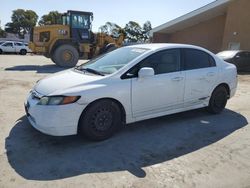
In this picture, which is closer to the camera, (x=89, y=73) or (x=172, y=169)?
(x=172, y=169)

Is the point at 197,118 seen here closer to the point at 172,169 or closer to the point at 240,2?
the point at 172,169

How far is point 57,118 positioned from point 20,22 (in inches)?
3273

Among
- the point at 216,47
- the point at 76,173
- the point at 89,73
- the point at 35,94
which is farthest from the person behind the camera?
the point at 216,47

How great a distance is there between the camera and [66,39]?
16484 millimetres

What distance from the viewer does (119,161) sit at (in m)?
3.92

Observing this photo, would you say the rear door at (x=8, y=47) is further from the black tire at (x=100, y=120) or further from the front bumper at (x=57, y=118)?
the black tire at (x=100, y=120)

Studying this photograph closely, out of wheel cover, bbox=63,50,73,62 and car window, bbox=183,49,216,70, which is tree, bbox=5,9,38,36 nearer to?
wheel cover, bbox=63,50,73,62

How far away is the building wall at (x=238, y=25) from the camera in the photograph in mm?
21141

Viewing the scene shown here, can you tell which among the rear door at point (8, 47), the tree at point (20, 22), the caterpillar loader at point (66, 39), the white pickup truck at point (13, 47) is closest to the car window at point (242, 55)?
the caterpillar loader at point (66, 39)

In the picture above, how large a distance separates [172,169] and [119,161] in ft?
2.39

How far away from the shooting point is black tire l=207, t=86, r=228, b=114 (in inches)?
242

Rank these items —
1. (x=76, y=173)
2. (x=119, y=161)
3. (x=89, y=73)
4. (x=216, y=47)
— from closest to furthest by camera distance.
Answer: (x=76, y=173), (x=119, y=161), (x=89, y=73), (x=216, y=47)

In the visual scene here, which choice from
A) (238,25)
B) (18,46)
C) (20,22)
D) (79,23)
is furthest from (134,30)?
(79,23)

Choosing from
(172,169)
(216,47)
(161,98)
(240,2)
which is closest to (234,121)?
(161,98)
